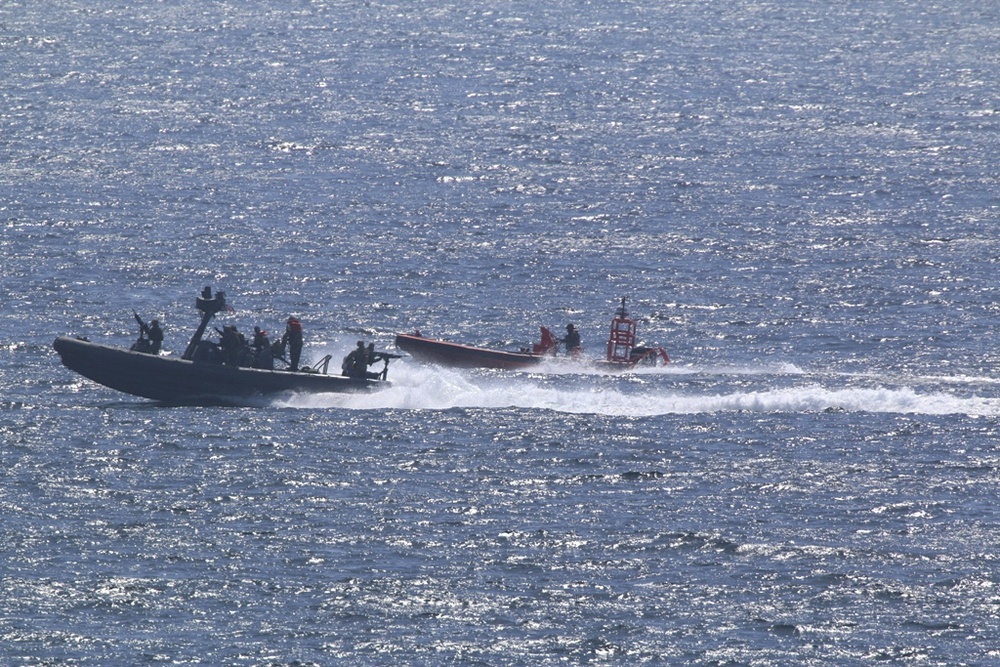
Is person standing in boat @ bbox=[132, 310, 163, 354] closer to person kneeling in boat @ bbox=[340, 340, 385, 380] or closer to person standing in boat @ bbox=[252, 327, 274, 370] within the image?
person standing in boat @ bbox=[252, 327, 274, 370]

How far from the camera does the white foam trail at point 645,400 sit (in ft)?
149

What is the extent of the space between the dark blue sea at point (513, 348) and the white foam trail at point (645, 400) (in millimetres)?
143

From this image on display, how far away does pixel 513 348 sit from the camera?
54.8 m

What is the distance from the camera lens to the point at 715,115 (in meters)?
106

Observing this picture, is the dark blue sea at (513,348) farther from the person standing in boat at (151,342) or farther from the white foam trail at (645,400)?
the person standing in boat at (151,342)

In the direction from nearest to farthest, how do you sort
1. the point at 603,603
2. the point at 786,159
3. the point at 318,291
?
the point at 603,603 → the point at 318,291 → the point at 786,159

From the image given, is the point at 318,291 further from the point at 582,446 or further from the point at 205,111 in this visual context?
the point at 205,111

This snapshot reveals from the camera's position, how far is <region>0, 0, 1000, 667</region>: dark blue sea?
99.7 ft

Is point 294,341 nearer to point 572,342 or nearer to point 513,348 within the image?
point 572,342

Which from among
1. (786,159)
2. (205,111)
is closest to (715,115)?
(786,159)

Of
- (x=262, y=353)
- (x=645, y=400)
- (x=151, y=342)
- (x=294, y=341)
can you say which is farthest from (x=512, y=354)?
(x=151, y=342)

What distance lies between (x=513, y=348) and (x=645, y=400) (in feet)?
30.6

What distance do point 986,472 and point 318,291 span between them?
93.6 ft

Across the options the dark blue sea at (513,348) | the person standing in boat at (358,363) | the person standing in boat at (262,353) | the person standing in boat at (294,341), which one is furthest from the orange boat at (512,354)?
the person standing in boat at (262,353)
